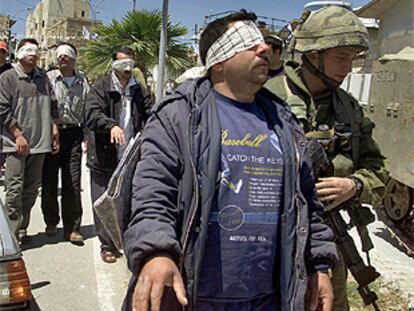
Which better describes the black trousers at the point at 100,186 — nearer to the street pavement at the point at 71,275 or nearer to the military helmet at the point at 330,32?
the street pavement at the point at 71,275

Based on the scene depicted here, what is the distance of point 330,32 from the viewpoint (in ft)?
7.99

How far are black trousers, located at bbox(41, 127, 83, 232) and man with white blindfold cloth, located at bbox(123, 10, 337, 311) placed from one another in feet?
11.6

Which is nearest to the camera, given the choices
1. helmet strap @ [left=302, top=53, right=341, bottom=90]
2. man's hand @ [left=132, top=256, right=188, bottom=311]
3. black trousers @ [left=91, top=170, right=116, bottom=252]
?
man's hand @ [left=132, top=256, right=188, bottom=311]

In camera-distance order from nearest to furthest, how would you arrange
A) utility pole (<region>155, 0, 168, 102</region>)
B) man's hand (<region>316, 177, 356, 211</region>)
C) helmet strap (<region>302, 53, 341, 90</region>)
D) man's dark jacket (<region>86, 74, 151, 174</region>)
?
1. man's hand (<region>316, 177, 356, 211</region>)
2. helmet strap (<region>302, 53, 341, 90</region>)
3. man's dark jacket (<region>86, 74, 151, 174</region>)
4. utility pole (<region>155, 0, 168, 102</region>)

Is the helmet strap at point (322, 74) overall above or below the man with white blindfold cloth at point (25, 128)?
above

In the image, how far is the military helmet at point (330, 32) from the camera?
2414 millimetres

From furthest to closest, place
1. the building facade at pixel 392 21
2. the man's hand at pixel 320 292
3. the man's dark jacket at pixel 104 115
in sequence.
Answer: the building facade at pixel 392 21, the man's dark jacket at pixel 104 115, the man's hand at pixel 320 292

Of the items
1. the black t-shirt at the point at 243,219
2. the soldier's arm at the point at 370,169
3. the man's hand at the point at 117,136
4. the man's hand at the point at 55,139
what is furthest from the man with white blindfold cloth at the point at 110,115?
the black t-shirt at the point at 243,219

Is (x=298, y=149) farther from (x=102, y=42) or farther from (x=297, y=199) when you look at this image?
(x=102, y=42)

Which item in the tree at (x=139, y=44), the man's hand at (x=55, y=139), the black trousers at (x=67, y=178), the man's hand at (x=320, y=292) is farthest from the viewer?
the tree at (x=139, y=44)

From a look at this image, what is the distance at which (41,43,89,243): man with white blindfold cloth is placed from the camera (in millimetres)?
5293

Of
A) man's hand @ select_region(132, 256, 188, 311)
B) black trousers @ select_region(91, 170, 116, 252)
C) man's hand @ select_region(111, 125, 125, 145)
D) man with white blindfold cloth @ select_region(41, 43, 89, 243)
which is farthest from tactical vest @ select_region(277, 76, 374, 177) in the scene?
man with white blindfold cloth @ select_region(41, 43, 89, 243)

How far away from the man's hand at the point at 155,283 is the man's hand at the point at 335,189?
0.87 meters

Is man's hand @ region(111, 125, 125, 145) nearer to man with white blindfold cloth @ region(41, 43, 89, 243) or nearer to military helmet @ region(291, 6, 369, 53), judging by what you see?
man with white blindfold cloth @ region(41, 43, 89, 243)
